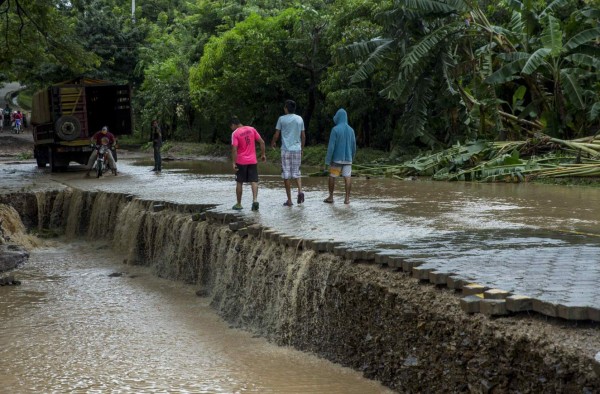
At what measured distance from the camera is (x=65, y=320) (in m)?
11.2

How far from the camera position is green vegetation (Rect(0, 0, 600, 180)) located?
66.5 feet

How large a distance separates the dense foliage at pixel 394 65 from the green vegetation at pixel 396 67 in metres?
0.04

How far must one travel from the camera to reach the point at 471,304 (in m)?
6.62

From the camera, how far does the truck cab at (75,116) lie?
25.5 m

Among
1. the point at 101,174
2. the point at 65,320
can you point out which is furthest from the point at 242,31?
the point at 65,320

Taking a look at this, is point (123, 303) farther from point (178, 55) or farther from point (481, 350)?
point (178, 55)

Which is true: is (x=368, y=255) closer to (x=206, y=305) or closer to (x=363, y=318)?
(x=363, y=318)

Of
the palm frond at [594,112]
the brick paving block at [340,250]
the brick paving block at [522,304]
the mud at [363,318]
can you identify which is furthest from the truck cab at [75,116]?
the brick paving block at [522,304]

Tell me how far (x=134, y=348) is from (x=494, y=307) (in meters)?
4.96

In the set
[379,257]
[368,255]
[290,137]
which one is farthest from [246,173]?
[379,257]

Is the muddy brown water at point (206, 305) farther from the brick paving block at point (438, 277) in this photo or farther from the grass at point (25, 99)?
the grass at point (25, 99)

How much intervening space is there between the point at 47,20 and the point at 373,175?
10.8 meters

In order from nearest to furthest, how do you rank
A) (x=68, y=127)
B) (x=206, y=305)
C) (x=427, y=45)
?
(x=206, y=305), (x=427, y=45), (x=68, y=127)

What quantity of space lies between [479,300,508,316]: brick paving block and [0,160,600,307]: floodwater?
262 millimetres
